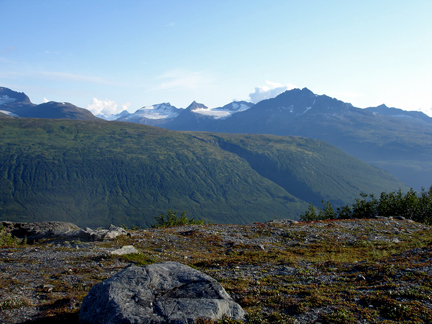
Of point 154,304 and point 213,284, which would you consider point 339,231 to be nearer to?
point 213,284

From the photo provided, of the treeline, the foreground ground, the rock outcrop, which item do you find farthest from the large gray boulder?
the treeline

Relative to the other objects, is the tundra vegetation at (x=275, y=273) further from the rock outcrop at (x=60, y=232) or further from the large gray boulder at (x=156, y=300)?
the rock outcrop at (x=60, y=232)

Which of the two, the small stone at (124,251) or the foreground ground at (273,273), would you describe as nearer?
the foreground ground at (273,273)

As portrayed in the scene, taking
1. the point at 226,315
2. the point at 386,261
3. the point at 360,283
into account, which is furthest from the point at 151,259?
the point at 386,261

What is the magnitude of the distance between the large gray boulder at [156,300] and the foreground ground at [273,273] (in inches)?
63.8

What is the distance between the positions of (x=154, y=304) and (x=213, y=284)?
116 inches

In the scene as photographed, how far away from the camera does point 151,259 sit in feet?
79.8

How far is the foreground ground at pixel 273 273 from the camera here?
13570 mm

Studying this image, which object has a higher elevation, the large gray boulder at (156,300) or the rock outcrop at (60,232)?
the large gray boulder at (156,300)

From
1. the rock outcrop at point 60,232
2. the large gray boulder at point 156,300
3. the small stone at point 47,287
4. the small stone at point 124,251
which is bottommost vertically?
the rock outcrop at point 60,232

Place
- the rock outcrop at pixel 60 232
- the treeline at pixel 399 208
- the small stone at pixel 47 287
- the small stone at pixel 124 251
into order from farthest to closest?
the treeline at pixel 399 208, the rock outcrop at pixel 60 232, the small stone at pixel 124 251, the small stone at pixel 47 287

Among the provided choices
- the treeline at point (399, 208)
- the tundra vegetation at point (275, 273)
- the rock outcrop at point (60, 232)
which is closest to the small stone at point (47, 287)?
the tundra vegetation at point (275, 273)

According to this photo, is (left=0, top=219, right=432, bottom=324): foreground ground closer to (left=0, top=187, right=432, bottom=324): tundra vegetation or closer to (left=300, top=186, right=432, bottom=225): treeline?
(left=0, top=187, right=432, bottom=324): tundra vegetation

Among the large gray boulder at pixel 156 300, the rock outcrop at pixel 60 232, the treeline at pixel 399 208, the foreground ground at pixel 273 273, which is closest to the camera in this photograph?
the large gray boulder at pixel 156 300
